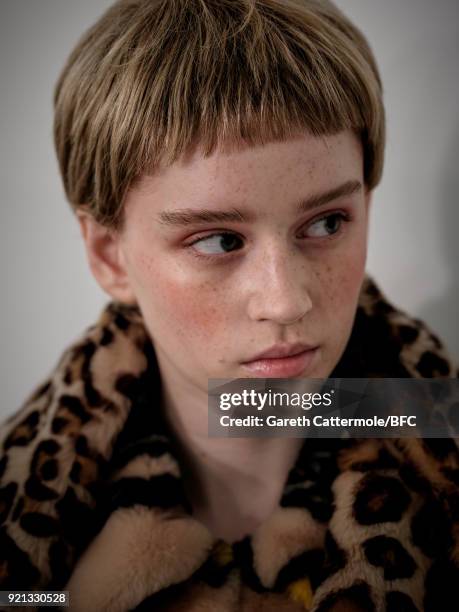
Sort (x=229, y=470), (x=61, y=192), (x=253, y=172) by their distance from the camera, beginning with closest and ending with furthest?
(x=253, y=172)
(x=229, y=470)
(x=61, y=192)

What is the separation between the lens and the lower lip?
799 millimetres

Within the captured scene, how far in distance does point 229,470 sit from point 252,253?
504mm

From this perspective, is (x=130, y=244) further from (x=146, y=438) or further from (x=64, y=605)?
(x=64, y=605)

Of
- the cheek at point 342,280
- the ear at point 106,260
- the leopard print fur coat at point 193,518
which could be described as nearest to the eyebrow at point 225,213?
the cheek at point 342,280

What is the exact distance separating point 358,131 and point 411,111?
462 mm

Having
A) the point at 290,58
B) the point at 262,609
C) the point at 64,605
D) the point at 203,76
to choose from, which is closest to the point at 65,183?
the point at 203,76

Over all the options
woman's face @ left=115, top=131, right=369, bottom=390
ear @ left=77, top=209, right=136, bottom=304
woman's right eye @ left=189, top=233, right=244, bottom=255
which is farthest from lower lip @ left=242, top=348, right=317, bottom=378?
ear @ left=77, top=209, right=136, bottom=304

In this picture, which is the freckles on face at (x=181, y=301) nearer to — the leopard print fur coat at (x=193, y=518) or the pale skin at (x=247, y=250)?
the pale skin at (x=247, y=250)

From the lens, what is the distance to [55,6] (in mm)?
1242

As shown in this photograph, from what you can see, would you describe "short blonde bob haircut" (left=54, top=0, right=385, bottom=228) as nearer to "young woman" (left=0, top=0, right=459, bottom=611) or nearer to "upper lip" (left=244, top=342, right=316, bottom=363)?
"young woman" (left=0, top=0, right=459, bottom=611)

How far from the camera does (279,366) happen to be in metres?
0.80

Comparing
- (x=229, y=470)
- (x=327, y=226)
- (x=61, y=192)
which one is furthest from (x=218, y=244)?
(x=61, y=192)

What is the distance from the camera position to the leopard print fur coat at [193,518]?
0.81 metres

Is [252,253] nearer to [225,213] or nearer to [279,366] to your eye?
Result: [225,213]
